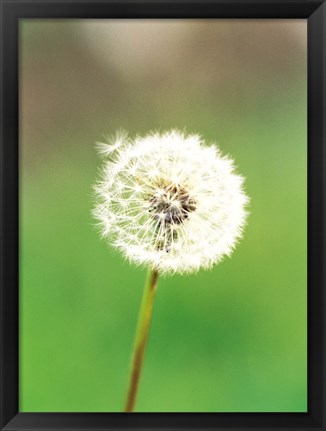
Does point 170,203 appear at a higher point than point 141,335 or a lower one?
higher

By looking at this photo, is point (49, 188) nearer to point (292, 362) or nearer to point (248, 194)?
point (248, 194)

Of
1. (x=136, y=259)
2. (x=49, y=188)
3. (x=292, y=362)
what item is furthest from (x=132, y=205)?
(x=292, y=362)

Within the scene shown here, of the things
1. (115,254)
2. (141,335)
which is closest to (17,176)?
(115,254)

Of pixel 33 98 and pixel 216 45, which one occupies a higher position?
pixel 216 45

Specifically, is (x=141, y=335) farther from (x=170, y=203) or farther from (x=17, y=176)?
(x=17, y=176)

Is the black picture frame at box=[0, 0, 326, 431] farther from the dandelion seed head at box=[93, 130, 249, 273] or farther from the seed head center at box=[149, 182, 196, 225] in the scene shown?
the seed head center at box=[149, 182, 196, 225]

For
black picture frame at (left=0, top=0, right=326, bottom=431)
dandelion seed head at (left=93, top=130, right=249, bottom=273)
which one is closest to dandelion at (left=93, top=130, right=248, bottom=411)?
dandelion seed head at (left=93, top=130, right=249, bottom=273)

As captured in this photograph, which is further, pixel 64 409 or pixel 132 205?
pixel 64 409
